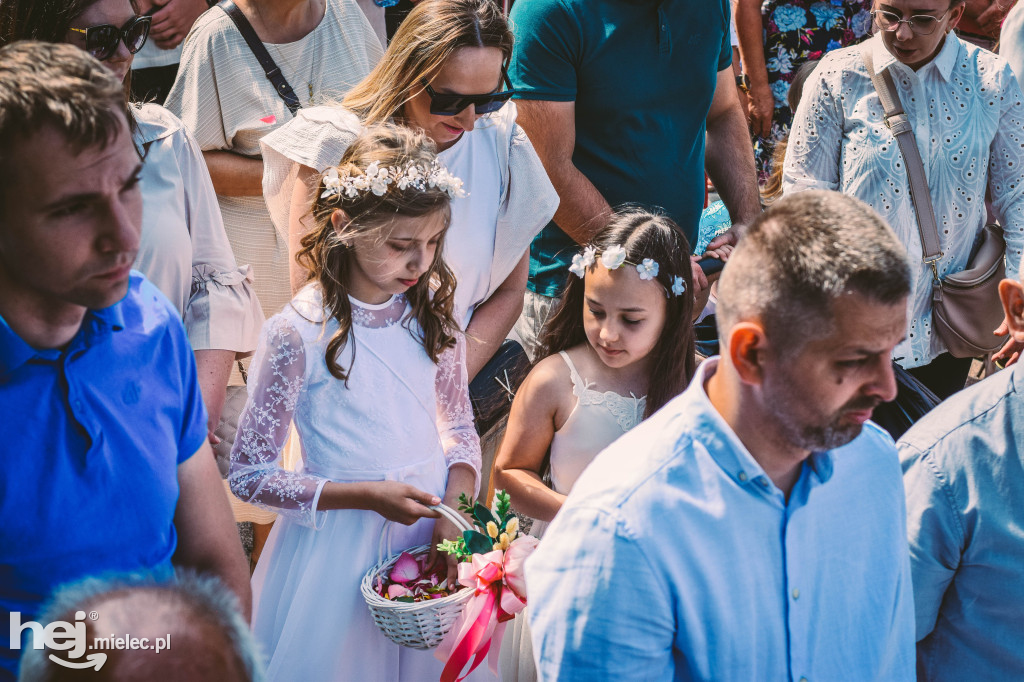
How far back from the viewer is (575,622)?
1531mm

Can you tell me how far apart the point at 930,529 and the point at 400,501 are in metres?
1.29

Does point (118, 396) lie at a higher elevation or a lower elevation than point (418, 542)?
higher

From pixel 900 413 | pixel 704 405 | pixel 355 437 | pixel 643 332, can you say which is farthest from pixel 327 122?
pixel 900 413

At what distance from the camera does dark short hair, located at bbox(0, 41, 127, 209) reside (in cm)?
142

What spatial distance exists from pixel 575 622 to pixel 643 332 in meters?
1.52

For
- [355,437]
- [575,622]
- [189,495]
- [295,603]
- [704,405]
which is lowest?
[295,603]

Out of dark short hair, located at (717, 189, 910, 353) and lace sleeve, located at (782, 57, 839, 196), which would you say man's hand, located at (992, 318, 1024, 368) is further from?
dark short hair, located at (717, 189, 910, 353)

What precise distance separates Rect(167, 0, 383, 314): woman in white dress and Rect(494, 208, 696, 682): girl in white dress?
118 cm

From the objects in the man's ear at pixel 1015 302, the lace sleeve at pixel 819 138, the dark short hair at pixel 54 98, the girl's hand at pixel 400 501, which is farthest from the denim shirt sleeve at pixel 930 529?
the lace sleeve at pixel 819 138

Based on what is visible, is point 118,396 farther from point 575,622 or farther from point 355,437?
point 355,437

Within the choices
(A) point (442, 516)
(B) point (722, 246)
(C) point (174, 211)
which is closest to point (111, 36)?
(C) point (174, 211)

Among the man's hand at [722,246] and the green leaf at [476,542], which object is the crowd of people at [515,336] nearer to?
the man's hand at [722,246]

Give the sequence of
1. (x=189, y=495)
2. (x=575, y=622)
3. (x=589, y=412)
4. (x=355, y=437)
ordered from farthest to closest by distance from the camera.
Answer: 1. (x=589, y=412)
2. (x=355, y=437)
3. (x=189, y=495)
4. (x=575, y=622)

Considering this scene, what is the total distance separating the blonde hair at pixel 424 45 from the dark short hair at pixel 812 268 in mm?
1605
